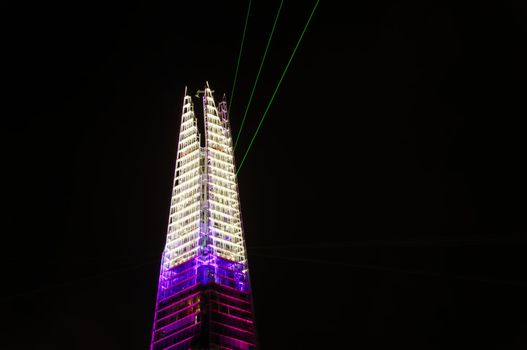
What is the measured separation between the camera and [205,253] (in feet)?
217

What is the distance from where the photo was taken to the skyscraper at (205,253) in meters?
59.2

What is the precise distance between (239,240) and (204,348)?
18.4 meters

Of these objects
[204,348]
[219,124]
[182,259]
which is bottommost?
[204,348]

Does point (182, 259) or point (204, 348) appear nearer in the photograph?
point (204, 348)

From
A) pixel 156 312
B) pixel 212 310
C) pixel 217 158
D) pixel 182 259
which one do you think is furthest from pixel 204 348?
pixel 217 158

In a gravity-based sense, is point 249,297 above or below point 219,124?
below

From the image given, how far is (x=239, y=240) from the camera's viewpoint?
7062 centimetres

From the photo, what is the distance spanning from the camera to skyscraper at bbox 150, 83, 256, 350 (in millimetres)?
59188

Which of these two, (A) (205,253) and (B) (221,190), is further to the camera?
(B) (221,190)

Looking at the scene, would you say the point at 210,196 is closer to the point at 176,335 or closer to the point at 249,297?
the point at 249,297

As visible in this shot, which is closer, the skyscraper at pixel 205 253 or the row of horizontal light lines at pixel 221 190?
the skyscraper at pixel 205 253

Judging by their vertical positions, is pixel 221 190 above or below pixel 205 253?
above

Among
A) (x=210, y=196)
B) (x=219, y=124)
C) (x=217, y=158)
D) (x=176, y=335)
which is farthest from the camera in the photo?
(x=219, y=124)

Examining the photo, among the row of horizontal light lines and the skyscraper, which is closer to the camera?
the skyscraper
